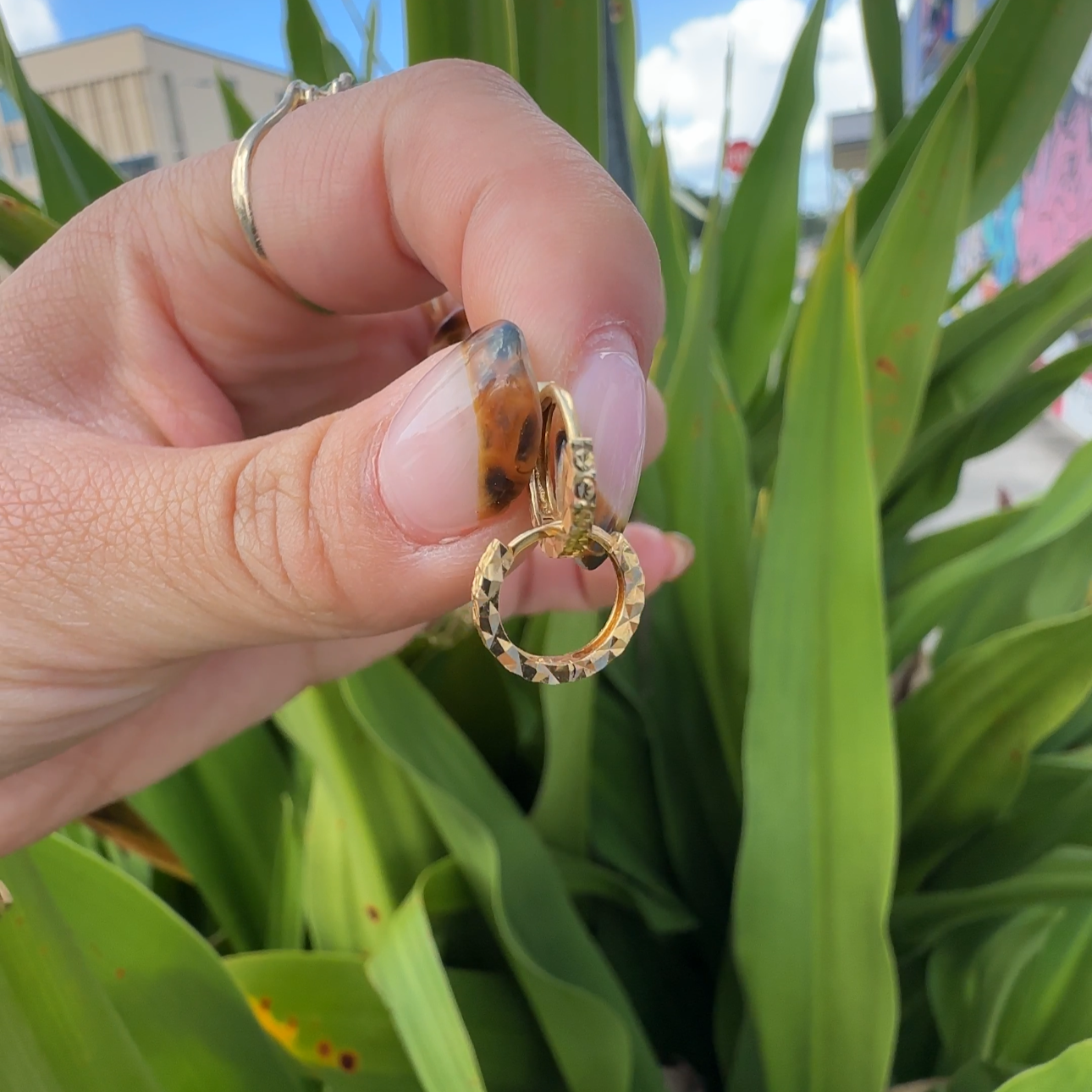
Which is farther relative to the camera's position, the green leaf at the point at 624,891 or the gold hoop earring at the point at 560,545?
the green leaf at the point at 624,891

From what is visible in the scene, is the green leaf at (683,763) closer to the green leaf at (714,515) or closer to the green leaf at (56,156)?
the green leaf at (714,515)

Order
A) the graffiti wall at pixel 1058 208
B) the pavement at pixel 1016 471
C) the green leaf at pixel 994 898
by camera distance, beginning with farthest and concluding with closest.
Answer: the pavement at pixel 1016 471 < the graffiti wall at pixel 1058 208 < the green leaf at pixel 994 898

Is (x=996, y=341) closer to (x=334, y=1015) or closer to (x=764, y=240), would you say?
(x=764, y=240)

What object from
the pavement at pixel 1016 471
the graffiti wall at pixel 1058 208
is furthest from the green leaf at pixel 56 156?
the pavement at pixel 1016 471

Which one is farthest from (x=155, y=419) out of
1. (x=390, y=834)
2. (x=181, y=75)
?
(x=181, y=75)

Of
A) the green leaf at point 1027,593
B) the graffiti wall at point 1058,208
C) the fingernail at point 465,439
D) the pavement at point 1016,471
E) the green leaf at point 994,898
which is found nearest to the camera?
the fingernail at point 465,439

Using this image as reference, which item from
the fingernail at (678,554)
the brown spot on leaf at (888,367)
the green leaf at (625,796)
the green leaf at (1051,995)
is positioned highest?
the brown spot on leaf at (888,367)

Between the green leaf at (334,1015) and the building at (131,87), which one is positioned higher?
the building at (131,87)

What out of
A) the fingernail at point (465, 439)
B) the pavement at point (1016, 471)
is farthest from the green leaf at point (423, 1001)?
the pavement at point (1016, 471)
